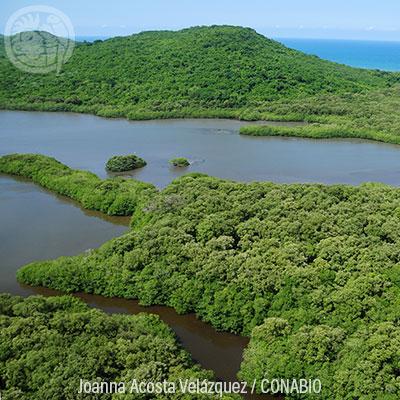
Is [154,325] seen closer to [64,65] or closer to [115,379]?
[115,379]

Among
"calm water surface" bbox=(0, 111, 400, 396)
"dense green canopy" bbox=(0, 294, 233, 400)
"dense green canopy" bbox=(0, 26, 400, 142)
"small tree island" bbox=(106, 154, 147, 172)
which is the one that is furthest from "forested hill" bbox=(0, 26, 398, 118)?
"dense green canopy" bbox=(0, 294, 233, 400)


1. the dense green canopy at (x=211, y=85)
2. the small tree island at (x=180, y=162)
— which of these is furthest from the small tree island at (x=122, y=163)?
the dense green canopy at (x=211, y=85)

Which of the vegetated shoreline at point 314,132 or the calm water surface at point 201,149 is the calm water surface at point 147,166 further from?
the vegetated shoreline at point 314,132

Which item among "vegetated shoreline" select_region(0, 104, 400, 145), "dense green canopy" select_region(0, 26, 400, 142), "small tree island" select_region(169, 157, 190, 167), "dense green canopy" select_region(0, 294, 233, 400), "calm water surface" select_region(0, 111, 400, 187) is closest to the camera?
"dense green canopy" select_region(0, 294, 233, 400)

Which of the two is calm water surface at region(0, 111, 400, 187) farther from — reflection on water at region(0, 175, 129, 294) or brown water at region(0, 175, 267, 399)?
brown water at region(0, 175, 267, 399)

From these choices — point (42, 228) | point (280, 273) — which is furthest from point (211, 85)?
point (280, 273)

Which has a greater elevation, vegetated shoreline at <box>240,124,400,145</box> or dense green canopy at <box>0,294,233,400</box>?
vegetated shoreline at <box>240,124,400,145</box>

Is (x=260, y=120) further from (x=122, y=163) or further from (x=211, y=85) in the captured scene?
(x=122, y=163)

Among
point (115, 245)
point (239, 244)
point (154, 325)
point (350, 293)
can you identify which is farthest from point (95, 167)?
point (350, 293)
